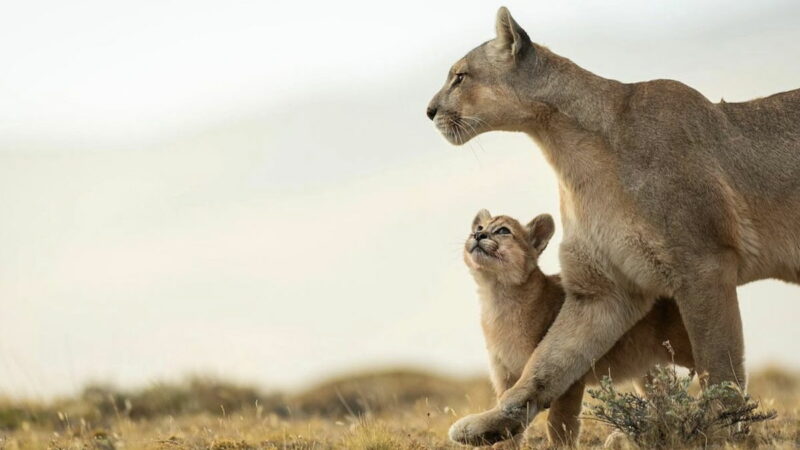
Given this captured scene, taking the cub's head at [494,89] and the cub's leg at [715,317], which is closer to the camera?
the cub's leg at [715,317]

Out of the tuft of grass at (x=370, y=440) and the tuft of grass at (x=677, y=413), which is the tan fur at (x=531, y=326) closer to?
the tuft of grass at (x=677, y=413)

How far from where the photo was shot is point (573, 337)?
28.3 ft

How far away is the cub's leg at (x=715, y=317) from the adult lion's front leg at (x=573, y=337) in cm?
51

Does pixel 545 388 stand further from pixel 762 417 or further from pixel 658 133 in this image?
pixel 658 133

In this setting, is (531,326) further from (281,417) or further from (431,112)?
(281,417)

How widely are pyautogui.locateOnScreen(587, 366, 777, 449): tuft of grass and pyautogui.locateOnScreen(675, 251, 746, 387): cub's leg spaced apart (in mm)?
203

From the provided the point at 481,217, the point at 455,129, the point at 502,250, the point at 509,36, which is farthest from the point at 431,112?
the point at 502,250

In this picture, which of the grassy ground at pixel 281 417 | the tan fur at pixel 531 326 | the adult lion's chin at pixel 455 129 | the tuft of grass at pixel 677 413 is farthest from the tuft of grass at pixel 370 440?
the adult lion's chin at pixel 455 129

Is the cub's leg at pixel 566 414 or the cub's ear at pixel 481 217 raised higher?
the cub's ear at pixel 481 217

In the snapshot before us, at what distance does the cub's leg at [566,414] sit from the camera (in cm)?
879

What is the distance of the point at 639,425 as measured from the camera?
816 centimetres

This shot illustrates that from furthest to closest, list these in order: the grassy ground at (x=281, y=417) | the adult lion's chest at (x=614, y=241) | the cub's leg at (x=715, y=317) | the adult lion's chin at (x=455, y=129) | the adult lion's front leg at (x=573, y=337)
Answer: the grassy ground at (x=281, y=417) → the adult lion's chin at (x=455, y=129) → the adult lion's front leg at (x=573, y=337) → the adult lion's chest at (x=614, y=241) → the cub's leg at (x=715, y=317)

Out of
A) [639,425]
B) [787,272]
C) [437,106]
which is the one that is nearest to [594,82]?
[437,106]

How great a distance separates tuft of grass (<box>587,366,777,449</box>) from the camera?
7.97 meters
